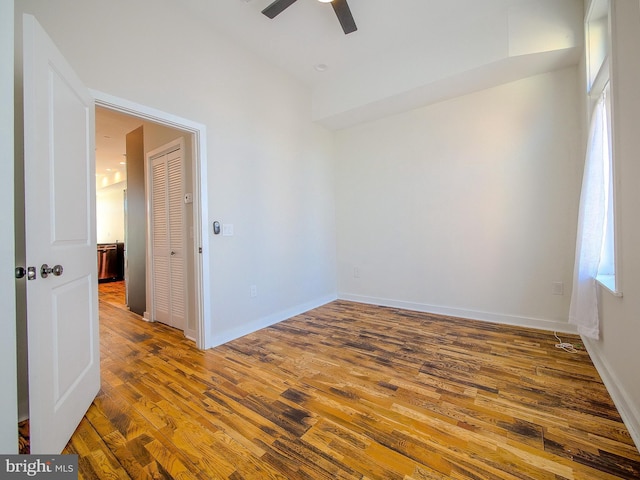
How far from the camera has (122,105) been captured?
6.63 feet

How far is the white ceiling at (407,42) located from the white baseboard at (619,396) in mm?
2582

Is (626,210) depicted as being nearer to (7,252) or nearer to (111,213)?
(7,252)

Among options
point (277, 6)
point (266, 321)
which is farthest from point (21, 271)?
point (277, 6)

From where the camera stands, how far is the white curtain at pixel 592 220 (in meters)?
2.11

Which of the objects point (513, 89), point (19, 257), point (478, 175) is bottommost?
point (19, 257)

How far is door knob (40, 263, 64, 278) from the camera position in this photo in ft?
4.06

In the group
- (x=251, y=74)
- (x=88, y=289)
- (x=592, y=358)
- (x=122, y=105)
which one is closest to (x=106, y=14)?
(x=122, y=105)

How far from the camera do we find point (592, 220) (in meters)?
2.17

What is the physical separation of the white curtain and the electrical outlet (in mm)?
640

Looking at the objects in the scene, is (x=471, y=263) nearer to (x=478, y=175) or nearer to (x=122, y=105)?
(x=478, y=175)

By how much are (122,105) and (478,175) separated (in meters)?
3.50

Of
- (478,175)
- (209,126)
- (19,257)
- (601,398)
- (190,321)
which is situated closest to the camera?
(19,257)

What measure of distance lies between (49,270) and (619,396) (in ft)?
10.2

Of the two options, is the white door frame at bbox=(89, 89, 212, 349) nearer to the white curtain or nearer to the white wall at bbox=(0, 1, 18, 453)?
the white wall at bbox=(0, 1, 18, 453)
